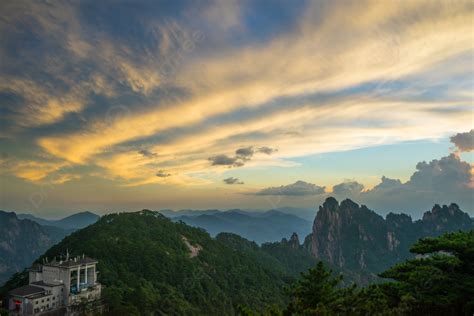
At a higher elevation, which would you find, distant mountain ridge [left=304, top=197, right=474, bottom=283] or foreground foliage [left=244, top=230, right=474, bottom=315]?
foreground foliage [left=244, top=230, right=474, bottom=315]

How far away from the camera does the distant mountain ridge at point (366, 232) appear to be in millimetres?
153000

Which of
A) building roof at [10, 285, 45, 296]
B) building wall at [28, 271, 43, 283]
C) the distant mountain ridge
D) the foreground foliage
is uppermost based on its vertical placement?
the foreground foliage

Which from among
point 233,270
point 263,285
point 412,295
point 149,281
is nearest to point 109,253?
point 149,281

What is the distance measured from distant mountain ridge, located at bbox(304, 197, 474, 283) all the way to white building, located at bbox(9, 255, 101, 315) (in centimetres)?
12974

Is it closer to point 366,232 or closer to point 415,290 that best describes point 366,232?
point 366,232

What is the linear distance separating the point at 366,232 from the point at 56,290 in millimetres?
147192

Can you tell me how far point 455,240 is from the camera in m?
16.5

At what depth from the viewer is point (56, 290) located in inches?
1469

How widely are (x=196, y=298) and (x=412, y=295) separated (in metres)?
45.0

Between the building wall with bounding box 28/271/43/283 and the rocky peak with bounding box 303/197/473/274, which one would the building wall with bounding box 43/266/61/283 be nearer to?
the building wall with bounding box 28/271/43/283

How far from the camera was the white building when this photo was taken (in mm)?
34406

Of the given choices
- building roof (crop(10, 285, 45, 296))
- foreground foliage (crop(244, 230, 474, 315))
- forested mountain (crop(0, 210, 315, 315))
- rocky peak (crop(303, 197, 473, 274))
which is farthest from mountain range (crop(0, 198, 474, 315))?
rocky peak (crop(303, 197, 473, 274))

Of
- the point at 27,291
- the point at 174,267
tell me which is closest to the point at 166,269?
the point at 174,267

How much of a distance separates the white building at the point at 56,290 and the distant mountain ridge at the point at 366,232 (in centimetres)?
12974
